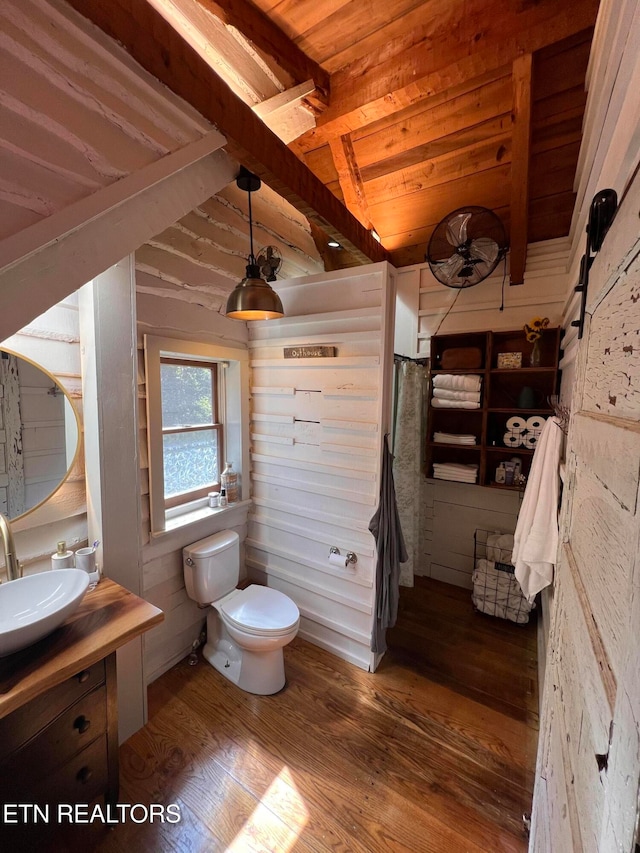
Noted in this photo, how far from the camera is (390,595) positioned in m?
2.04

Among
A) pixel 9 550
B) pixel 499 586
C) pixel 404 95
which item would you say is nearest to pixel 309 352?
pixel 404 95

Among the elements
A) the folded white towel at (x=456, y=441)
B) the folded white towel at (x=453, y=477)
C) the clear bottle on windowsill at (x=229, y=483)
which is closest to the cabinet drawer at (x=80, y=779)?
the clear bottle on windowsill at (x=229, y=483)

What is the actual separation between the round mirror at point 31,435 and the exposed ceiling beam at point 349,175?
211 centimetres

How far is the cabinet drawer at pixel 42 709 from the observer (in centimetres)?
103

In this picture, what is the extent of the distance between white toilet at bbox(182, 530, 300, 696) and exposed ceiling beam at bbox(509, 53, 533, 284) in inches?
109

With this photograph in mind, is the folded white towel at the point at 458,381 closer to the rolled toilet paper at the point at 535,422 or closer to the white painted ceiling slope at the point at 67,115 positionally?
the rolled toilet paper at the point at 535,422

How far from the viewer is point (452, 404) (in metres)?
2.58

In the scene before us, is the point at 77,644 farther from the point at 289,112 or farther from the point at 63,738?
the point at 289,112

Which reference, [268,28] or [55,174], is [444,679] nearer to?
Answer: [55,174]

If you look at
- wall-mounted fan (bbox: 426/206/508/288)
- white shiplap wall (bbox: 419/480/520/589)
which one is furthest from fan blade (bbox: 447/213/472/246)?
white shiplap wall (bbox: 419/480/520/589)

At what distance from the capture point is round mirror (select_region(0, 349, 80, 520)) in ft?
4.48

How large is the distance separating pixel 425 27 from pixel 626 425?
212 centimetres

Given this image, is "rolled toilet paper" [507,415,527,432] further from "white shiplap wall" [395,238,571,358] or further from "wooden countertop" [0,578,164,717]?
"wooden countertop" [0,578,164,717]

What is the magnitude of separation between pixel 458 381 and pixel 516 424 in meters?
0.51
